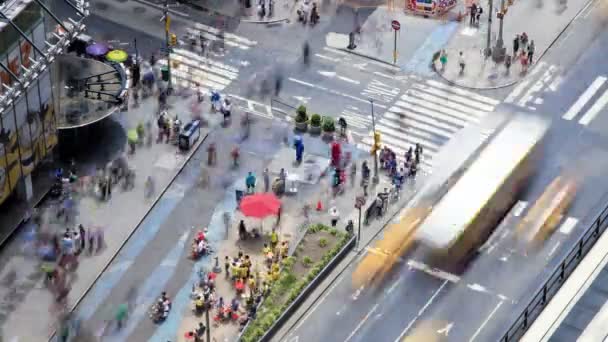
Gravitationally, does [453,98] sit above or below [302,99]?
above

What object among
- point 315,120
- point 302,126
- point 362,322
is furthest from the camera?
point 302,126

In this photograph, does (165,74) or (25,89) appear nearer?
(25,89)

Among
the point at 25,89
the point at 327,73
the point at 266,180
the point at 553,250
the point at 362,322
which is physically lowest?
the point at 362,322

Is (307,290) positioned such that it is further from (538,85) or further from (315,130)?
(538,85)

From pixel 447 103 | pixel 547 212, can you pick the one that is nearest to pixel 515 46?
pixel 447 103

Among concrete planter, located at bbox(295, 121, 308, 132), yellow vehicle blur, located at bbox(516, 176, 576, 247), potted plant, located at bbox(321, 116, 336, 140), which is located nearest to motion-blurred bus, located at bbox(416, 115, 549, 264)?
yellow vehicle blur, located at bbox(516, 176, 576, 247)

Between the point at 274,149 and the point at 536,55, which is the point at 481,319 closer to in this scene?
the point at 274,149
